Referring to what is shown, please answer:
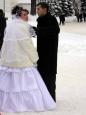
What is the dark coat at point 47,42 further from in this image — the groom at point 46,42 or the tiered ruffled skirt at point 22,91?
the tiered ruffled skirt at point 22,91

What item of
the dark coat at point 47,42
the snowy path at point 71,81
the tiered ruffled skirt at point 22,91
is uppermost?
the dark coat at point 47,42

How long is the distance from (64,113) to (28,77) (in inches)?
32.6

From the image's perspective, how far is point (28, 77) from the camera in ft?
31.6

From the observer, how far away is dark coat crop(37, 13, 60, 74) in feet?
31.9

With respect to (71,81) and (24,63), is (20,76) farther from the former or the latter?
(71,81)

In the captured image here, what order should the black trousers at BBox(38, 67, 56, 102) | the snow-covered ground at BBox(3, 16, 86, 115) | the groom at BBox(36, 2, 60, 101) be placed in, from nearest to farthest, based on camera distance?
the groom at BBox(36, 2, 60, 101), the black trousers at BBox(38, 67, 56, 102), the snow-covered ground at BBox(3, 16, 86, 115)

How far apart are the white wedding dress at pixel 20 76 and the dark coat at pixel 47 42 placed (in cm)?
19

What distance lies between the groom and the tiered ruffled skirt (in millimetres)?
222

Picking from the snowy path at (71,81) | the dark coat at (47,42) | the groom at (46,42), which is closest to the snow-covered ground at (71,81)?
the snowy path at (71,81)

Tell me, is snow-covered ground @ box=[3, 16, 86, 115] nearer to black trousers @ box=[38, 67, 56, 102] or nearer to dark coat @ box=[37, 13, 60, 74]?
black trousers @ box=[38, 67, 56, 102]

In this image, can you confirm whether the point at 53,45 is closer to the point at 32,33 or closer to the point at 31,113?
the point at 32,33

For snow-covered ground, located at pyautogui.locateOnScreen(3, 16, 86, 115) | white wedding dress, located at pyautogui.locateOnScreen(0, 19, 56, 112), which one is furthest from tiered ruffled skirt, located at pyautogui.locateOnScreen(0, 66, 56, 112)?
snow-covered ground, located at pyautogui.locateOnScreen(3, 16, 86, 115)

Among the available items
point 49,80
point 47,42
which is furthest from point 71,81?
point 47,42

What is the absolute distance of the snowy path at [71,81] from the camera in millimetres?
10050
